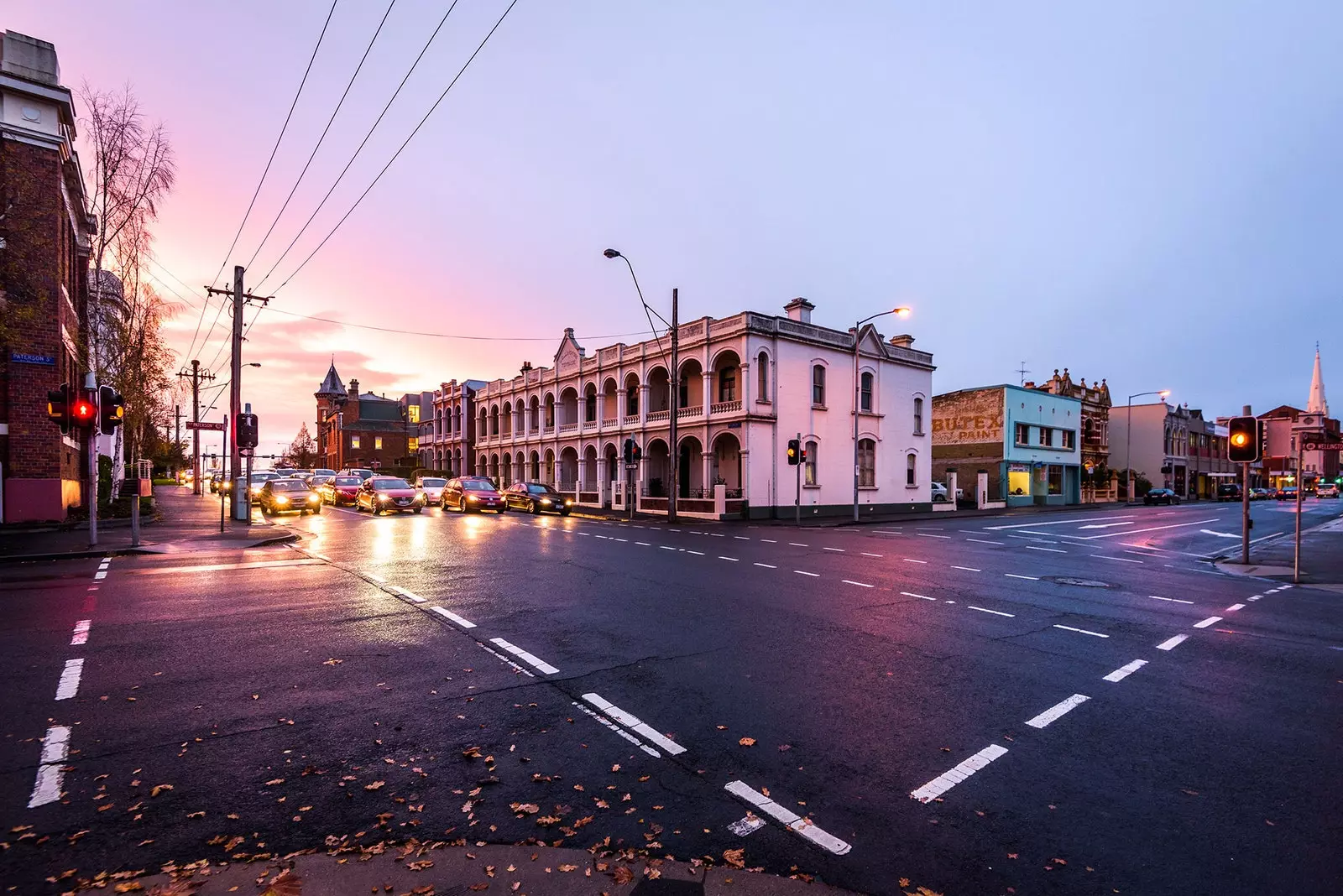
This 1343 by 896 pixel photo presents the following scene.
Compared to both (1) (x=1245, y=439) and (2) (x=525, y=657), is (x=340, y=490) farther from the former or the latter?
(1) (x=1245, y=439)

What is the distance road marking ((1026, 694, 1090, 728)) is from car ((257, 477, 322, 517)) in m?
32.1

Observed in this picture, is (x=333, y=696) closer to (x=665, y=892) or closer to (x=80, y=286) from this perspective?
(x=665, y=892)

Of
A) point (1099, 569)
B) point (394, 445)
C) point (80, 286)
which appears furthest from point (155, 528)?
point (394, 445)

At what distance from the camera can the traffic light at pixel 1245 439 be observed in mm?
14984

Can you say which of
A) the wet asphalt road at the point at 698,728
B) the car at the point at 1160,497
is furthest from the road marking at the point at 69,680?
the car at the point at 1160,497

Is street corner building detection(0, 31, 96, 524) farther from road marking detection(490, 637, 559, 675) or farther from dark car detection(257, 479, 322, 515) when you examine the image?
road marking detection(490, 637, 559, 675)

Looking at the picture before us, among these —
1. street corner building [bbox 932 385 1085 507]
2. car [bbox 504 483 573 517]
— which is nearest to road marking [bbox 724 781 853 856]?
car [bbox 504 483 573 517]

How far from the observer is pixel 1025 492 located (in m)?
50.0

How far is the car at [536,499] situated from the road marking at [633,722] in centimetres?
2882

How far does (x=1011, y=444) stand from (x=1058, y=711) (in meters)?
48.2

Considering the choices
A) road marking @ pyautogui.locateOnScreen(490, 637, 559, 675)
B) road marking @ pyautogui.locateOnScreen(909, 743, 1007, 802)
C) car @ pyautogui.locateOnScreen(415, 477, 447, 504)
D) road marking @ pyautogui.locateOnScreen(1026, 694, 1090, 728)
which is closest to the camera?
road marking @ pyautogui.locateOnScreen(909, 743, 1007, 802)

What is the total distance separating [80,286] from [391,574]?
22994mm

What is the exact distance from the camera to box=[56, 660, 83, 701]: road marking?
17.5 feet

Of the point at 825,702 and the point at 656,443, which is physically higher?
the point at 656,443
